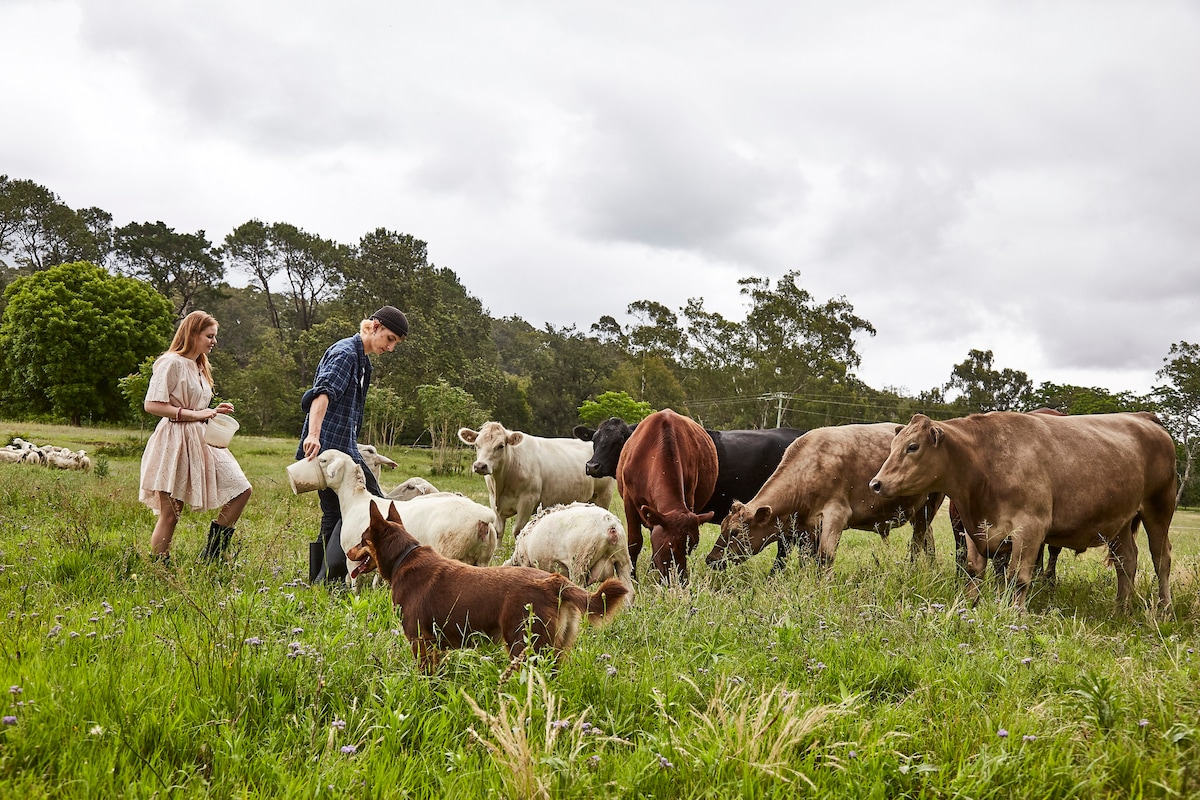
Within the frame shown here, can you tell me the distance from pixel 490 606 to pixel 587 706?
721 mm

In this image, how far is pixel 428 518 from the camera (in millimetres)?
5918

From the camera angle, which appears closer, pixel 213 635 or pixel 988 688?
pixel 213 635

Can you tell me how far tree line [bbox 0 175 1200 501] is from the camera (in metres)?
42.0

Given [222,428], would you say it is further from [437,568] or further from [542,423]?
[542,423]

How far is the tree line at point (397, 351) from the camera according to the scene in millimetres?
42031

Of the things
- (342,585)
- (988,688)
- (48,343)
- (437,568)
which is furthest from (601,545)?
(48,343)

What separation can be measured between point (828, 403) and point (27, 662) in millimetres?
53366

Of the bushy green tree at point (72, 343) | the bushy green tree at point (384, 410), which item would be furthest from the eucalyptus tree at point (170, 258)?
the bushy green tree at point (384, 410)

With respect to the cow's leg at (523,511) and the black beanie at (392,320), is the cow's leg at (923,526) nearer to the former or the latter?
the cow's leg at (523,511)

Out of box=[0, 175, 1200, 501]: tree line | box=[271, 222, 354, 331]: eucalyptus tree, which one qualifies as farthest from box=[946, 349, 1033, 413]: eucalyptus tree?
box=[271, 222, 354, 331]: eucalyptus tree

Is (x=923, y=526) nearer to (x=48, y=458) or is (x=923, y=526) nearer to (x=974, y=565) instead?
(x=974, y=565)

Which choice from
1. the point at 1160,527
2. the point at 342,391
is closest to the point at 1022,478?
the point at 1160,527

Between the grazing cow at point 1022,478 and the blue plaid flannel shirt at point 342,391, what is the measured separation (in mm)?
4541

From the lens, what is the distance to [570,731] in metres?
2.74
